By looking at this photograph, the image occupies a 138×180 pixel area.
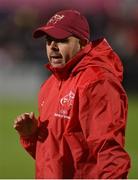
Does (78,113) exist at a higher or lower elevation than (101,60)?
lower

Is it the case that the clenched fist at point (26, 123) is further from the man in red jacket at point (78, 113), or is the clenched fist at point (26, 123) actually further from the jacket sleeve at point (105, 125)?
the jacket sleeve at point (105, 125)

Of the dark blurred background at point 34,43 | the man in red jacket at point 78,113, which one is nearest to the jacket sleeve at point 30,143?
the man in red jacket at point 78,113

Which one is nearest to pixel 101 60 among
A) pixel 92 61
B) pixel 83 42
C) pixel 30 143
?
pixel 92 61

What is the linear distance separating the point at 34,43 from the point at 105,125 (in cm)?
512

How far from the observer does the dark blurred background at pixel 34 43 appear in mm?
6977

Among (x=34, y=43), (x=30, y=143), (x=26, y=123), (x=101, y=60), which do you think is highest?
(x=101, y=60)

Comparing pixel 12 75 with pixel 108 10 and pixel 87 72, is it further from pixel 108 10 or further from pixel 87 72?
pixel 87 72

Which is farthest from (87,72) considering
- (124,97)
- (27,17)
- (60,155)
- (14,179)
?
(27,17)

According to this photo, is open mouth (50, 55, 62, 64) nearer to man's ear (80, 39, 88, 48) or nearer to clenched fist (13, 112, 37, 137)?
man's ear (80, 39, 88, 48)

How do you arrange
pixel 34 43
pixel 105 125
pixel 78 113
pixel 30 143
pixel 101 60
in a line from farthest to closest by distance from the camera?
pixel 34 43 → pixel 30 143 → pixel 101 60 → pixel 78 113 → pixel 105 125

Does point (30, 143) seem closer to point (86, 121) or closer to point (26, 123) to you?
point (26, 123)

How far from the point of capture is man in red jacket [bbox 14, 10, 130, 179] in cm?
227

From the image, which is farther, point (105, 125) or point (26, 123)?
point (26, 123)

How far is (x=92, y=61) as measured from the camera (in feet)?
8.05
